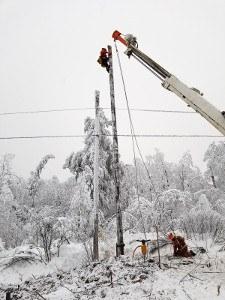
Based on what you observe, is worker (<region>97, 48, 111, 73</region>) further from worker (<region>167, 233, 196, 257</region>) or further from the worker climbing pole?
worker (<region>167, 233, 196, 257</region>)

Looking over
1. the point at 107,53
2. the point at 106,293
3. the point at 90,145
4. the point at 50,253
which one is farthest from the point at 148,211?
the point at 106,293

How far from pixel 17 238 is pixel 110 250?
48.4ft

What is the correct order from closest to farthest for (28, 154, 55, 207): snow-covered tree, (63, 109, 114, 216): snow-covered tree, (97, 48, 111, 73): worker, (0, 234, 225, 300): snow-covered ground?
(0, 234, 225, 300): snow-covered ground < (97, 48, 111, 73): worker < (63, 109, 114, 216): snow-covered tree < (28, 154, 55, 207): snow-covered tree

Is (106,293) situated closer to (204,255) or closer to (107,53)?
(204,255)

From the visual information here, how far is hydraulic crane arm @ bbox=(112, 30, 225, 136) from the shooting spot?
234 inches

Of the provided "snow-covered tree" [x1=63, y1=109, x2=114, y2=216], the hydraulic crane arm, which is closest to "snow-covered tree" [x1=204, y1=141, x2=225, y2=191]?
"snow-covered tree" [x1=63, y1=109, x2=114, y2=216]

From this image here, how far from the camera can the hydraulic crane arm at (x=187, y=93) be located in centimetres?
594

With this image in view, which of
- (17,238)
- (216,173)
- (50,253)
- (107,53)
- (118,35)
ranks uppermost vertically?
(107,53)

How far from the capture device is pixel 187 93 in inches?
252

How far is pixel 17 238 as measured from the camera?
24375 millimetres

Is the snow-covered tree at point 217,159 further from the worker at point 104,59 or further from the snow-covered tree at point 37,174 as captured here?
the worker at point 104,59

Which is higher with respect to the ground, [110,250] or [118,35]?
[118,35]

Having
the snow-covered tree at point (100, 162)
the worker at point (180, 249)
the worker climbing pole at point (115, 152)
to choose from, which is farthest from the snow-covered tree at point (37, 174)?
the worker at point (180, 249)

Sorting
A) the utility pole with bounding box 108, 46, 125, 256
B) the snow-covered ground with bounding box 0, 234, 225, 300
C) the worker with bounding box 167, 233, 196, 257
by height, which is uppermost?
the utility pole with bounding box 108, 46, 125, 256
